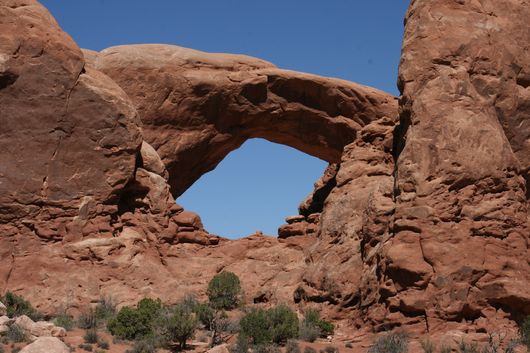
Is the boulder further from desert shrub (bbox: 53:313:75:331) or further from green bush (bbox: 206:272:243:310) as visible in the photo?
green bush (bbox: 206:272:243:310)

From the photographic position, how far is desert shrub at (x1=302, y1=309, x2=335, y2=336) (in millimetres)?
17000

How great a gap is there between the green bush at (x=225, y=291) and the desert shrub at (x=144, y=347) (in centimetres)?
438

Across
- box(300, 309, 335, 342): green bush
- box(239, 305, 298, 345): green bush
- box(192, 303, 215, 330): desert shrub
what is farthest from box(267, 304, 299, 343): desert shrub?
box(192, 303, 215, 330): desert shrub

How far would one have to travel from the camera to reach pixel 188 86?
85.4 feet

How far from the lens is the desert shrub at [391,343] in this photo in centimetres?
1560

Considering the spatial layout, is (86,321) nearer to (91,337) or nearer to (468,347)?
(91,337)

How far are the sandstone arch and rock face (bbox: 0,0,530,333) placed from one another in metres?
0.07

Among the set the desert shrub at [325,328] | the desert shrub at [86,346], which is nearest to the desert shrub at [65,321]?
the desert shrub at [86,346]

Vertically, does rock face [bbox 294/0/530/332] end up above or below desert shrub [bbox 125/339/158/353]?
above

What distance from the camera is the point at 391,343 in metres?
15.8

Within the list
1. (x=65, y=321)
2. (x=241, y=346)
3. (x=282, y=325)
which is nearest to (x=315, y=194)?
(x=282, y=325)

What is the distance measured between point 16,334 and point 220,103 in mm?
12799

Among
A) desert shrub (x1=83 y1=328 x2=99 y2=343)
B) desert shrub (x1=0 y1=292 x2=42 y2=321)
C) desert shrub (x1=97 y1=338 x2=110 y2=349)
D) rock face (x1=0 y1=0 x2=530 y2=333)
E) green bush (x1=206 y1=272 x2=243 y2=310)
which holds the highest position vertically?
rock face (x1=0 y1=0 x2=530 y2=333)

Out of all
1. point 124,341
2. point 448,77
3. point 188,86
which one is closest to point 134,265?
point 124,341
